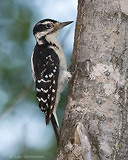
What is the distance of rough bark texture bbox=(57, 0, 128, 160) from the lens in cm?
274

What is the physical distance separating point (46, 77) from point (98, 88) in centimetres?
94

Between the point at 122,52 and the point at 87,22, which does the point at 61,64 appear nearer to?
the point at 87,22

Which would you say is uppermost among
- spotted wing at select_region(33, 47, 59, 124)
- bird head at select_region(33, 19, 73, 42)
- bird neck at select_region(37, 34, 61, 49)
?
bird head at select_region(33, 19, 73, 42)

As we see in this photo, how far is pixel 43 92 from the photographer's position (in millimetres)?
3686

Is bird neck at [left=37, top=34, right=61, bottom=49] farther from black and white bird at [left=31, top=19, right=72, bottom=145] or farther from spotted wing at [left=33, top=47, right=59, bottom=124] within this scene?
spotted wing at [left=33, top=47, right=59, bottom=124]

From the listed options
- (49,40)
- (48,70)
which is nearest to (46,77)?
(48,70)

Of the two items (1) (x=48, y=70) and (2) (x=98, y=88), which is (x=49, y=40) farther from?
(2) (x=98, y=88)

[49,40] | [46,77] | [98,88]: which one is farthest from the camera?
[49,40]

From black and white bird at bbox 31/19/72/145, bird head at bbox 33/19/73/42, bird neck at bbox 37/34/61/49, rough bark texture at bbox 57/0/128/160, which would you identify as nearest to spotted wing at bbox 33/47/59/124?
black and white bird at bbox 31/19/72/145

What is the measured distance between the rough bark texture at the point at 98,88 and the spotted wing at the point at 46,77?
43 cm

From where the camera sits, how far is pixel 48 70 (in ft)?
12.4

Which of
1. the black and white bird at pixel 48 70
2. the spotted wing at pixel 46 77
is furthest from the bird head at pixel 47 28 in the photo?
the spotted wing at pixel 46 77

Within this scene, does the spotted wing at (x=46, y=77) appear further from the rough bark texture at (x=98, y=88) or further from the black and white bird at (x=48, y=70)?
the rough bark texture at (x=98, y=88)

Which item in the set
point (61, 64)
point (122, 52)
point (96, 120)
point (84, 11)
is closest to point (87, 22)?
point (84, 11)
